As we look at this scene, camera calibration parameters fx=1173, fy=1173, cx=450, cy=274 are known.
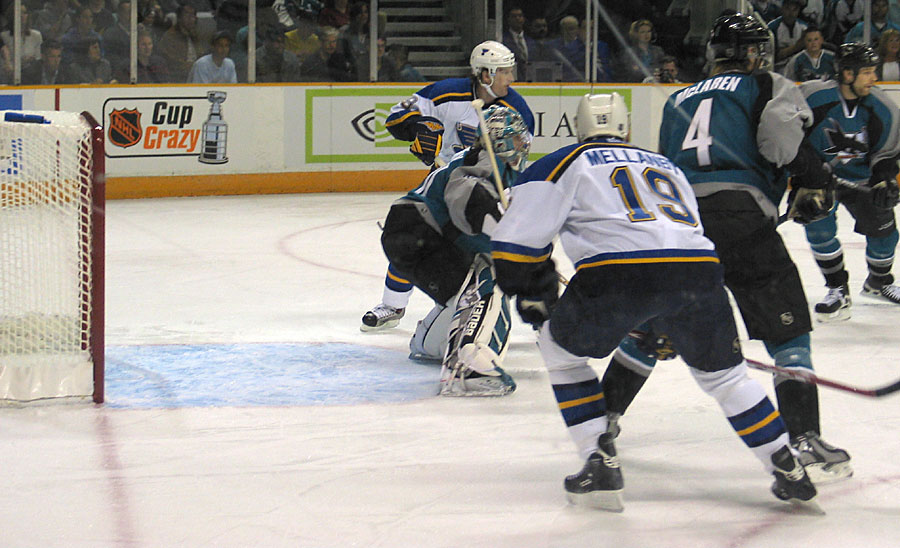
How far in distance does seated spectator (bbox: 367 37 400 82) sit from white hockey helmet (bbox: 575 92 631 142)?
682 centimetres

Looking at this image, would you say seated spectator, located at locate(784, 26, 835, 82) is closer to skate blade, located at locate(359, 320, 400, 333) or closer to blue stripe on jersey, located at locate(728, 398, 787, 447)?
skate blade, located at locate(359, 320, 400, 333)

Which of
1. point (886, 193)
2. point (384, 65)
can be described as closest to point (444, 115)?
point (886, 193)

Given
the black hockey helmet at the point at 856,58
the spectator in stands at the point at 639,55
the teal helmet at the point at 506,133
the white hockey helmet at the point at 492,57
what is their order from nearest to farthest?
the teal helmet at the point at 506,133 < the white hockey helmet at the point at 492,57 < the black hockey helmet at the point at 856,58 < the spectator in stands at the point at 639,55

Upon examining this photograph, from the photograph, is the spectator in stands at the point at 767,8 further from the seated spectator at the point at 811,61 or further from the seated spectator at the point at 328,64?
the seated spectator at the point at 328,64

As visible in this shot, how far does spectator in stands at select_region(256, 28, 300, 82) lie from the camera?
8.90 m

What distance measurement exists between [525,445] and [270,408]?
0.81 meters

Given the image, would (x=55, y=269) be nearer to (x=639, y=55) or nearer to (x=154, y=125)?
(x=154, y=125)

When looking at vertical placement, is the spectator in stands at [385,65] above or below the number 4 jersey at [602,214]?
above

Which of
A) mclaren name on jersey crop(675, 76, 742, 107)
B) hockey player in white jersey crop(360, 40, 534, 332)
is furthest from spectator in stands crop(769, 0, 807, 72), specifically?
mclaren name on jersey crop(675, 76, 742, 107)

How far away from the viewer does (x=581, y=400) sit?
262 cm

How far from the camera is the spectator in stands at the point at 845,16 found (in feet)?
32.6

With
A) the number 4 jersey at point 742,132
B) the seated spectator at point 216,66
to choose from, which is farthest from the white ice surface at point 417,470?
the seated spectator at point 216,66

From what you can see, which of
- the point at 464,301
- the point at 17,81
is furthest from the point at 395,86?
the point at 464,301

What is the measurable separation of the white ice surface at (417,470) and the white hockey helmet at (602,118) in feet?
2.81
